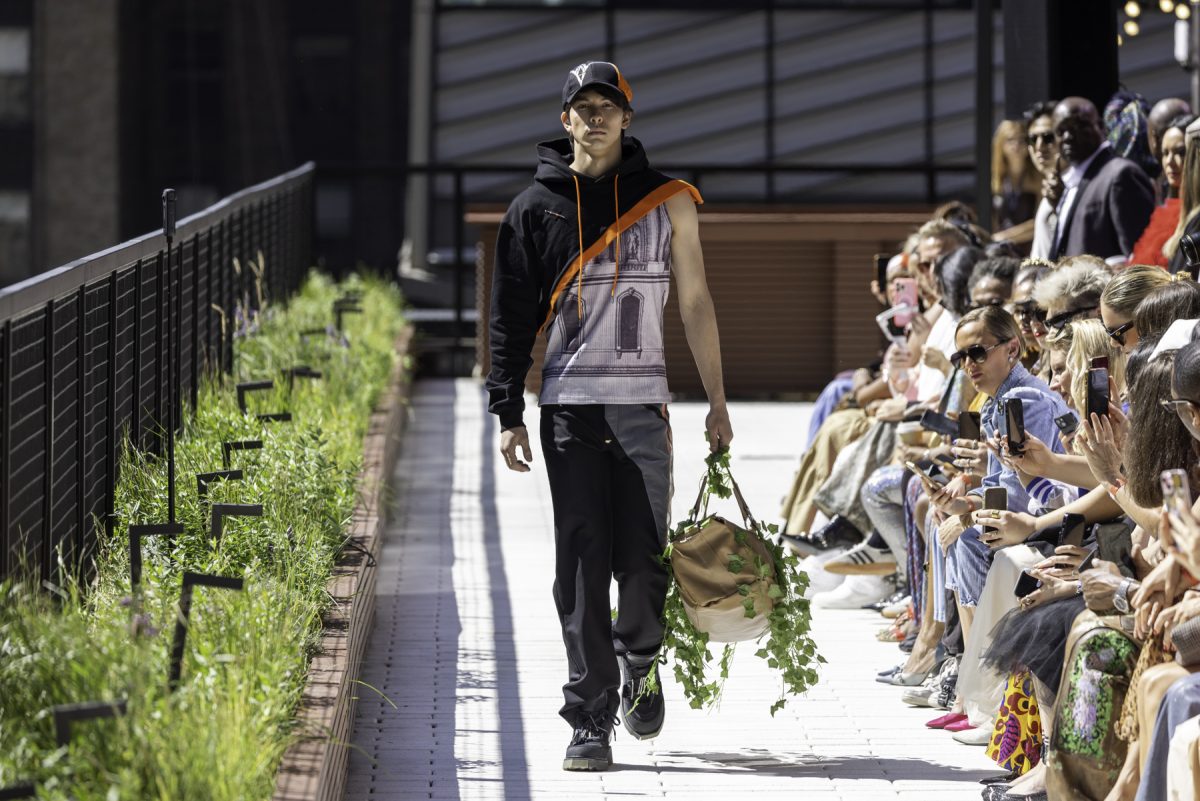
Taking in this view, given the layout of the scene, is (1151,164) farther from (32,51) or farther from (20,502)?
(32,51)

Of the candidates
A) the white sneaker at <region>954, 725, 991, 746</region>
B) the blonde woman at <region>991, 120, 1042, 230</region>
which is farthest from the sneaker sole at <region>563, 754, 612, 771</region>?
the blonde woman at <region>991, 120, 1042, 230</region>

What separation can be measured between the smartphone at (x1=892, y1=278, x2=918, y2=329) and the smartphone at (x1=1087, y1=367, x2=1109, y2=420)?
3.58 metres

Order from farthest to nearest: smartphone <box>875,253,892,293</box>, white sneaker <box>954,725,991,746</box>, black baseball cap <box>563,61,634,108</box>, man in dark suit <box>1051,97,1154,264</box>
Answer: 1. smartphone <box>875,253,892,293</box>
2. man in dark suit <box>1051,97,1154,264</box>
3. white sneaker <box>954,725,991,746</box>
4. black baseball cap <box>563,61,634,108</box>

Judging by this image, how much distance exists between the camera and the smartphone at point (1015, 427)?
226 inches

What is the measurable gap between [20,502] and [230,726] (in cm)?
139

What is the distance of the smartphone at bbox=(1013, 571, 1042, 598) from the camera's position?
5383 mm

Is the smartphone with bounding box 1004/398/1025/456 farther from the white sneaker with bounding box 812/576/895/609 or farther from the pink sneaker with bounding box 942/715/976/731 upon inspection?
the white sneaker with bounding box 812/576/895/609

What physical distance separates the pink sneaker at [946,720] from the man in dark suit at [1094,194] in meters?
2.70

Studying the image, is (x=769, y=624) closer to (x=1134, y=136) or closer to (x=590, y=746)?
(x=590, y=746)

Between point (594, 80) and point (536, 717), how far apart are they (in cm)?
196

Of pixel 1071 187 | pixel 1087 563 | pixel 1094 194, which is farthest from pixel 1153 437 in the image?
pixel 1071 187

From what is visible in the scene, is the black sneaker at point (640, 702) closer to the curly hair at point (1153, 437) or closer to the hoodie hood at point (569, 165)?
the hoodie hood at point (569, 165)

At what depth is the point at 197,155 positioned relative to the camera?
26.9m

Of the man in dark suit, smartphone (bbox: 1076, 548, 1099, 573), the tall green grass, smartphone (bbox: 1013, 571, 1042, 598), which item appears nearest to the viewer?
the tall green grass
